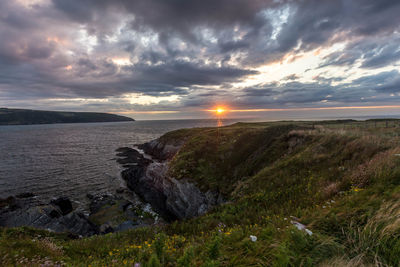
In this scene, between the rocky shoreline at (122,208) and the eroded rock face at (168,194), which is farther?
the eroded rock face at (168,194)

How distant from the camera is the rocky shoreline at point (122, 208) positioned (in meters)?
19.6

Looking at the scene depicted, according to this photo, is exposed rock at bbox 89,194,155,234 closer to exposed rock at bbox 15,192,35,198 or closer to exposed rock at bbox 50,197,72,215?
exposed rock at bbox 50,197,72,215

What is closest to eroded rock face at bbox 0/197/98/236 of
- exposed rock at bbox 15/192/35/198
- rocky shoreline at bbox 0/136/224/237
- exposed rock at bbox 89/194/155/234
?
rocky shoreline at bbox 0/136/224/237

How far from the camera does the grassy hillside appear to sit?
376 cm

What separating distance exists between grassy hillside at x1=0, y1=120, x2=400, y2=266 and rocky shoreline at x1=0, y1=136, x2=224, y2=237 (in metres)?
4.33

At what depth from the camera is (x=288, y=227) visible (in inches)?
198

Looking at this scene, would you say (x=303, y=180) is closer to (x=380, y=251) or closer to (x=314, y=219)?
(x=314, y=219)

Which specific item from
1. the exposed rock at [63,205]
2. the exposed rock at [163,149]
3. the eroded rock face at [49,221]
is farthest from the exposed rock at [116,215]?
the exposed rock at [163,149]

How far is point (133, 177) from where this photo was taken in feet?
133

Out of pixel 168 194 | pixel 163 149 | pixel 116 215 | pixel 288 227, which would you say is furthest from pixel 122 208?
pixel 163 149

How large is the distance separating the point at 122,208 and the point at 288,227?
27095 mm

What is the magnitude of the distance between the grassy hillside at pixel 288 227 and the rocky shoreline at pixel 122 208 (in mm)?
4330

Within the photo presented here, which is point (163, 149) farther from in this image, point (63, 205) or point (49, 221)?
point (49, 221)

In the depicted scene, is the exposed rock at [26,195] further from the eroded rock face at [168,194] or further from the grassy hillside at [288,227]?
the grassy hillside at [288,227]
